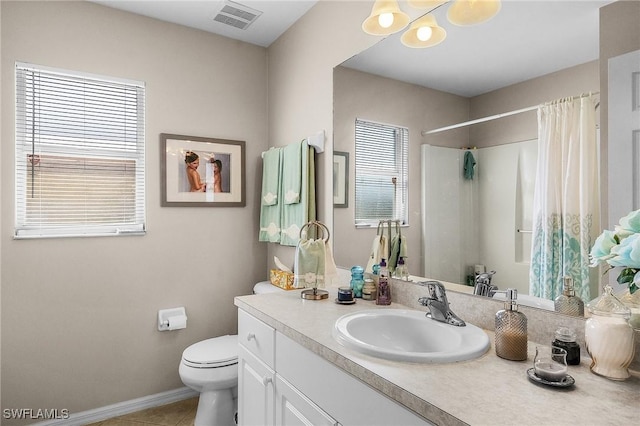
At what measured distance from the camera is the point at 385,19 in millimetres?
1651

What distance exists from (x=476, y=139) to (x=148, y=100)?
2076 millimetres

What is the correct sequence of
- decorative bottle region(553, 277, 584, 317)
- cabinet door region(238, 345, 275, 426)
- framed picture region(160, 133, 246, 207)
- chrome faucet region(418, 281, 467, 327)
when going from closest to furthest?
decorative bottle region(553, 277, 584, 317)
chrome faucet region(418, 281, 467, 327)
cabinet door region(238, 345, 275, 426)
framed picture region(160, 133, 246, 207)

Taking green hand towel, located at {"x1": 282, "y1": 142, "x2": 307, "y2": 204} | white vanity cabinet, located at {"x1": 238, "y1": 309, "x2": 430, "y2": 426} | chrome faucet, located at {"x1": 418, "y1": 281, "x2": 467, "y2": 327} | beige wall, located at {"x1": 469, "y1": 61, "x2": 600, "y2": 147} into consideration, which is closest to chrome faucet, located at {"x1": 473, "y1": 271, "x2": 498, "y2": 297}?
chrome faucet, located at {"x1": 418, "y1": 281, "x2": 467, "y2": 327}

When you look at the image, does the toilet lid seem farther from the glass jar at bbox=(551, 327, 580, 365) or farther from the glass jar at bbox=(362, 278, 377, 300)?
the glass jar at bbox=(551, 327, 580, 365)

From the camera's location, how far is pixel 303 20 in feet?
8.20

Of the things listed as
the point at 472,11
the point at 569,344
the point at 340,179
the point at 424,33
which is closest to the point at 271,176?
the point at 340,179

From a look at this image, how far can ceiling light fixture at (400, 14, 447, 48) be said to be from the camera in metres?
1.58

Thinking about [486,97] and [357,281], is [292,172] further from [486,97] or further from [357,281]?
[486,97]

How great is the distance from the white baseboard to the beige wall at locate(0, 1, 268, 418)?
3cm

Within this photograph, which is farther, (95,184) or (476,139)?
(95,184)

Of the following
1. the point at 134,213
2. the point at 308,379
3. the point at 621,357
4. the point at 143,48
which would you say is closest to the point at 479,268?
the point at 621,357

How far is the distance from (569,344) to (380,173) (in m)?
1.04

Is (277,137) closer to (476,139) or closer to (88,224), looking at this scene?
(88,224)

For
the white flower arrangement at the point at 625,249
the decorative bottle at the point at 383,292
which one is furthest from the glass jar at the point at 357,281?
the white flower arrangement at the point at 625,249
